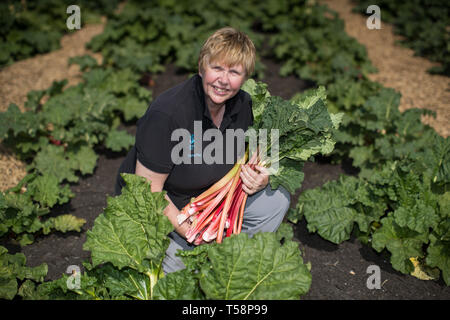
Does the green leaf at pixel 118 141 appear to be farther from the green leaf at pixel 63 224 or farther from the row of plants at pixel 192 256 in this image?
the row of plants at pixel 192 256

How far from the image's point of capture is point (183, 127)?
264 centimetres

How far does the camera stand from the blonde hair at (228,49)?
2.55 m

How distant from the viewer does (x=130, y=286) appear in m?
2.67

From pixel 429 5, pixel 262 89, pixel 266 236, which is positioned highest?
pixel 429 5

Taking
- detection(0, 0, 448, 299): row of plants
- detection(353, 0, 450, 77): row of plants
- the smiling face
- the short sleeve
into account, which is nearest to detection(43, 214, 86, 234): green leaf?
detection(0, 0, 448, 299): row of plants

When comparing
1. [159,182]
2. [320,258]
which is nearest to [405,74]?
[320,258]

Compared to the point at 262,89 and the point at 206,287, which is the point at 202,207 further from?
Answer: the point at 262,89

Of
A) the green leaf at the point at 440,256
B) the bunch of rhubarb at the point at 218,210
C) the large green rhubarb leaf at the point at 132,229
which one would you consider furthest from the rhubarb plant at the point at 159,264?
the green leaf at the point at 440,256

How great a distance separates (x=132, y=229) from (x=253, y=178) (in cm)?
88

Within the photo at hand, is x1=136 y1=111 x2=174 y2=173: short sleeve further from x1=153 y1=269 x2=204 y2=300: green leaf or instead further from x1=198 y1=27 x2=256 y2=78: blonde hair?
x1=153 y1=269 x2=204 y2=300: green leaf

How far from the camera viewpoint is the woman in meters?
2.57

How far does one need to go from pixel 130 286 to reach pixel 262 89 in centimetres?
157

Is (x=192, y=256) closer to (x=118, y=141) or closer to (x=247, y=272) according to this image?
(x=247, y=272)
